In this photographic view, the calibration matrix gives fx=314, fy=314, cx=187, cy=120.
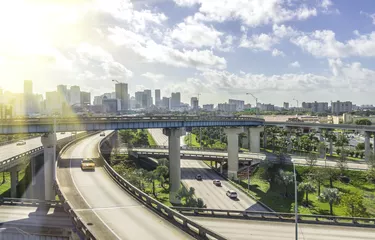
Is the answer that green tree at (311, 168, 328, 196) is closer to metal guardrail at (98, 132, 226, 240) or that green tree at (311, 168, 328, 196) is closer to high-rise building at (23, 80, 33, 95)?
metal guardrail at (98, 132, 226, 240)

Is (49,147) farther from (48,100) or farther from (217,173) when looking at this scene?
(48,100)

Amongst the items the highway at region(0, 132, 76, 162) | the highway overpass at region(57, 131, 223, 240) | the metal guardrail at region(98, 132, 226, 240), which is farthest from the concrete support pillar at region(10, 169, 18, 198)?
the metal guardrail at region(98, 132, 226, 240)

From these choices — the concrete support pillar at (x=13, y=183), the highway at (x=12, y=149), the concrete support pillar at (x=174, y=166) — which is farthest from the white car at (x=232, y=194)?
the highway at (x=12, y=149)

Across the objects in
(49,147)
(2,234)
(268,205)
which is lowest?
(268,205)

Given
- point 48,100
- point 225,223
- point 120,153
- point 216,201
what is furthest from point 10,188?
point 48,100

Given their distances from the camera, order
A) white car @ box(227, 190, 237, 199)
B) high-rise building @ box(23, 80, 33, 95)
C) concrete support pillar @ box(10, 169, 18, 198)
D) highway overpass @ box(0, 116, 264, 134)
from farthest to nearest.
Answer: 1. high-rise building @ box(23, 80, 33, 95)
2. concrete support pillar @ box(10, 169, 18, 198)
3. white car @ box(227, 190, 237, 199)
4. highway overpass @ box(0, 116, 264, 134)

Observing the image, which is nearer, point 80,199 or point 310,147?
point 80,199
